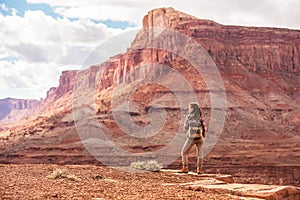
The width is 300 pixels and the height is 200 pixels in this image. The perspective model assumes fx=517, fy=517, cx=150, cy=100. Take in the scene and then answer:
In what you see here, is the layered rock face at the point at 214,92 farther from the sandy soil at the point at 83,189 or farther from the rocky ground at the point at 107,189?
the sandy soil at the point at 83,189

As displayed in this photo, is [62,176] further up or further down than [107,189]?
further up

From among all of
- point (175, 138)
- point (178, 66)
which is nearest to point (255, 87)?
point (178, 66)

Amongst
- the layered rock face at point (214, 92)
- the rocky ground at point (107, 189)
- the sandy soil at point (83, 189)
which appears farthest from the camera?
the layered rock face at point (214, 92)

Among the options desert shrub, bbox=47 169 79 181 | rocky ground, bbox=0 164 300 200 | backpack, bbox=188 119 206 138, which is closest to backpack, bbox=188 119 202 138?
backpack, bbox=188 119 206 138

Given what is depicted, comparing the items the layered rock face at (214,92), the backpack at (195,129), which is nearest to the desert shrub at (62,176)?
the backpack at (195,129)

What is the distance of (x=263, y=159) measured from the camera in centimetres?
5591

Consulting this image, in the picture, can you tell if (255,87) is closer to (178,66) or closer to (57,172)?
(178,66)

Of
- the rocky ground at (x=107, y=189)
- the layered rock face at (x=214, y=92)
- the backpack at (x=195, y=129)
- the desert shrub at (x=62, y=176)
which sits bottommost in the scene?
the rocky ground at (x=107, y=189)

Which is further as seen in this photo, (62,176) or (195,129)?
(195,129)

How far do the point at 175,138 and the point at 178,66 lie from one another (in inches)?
1111

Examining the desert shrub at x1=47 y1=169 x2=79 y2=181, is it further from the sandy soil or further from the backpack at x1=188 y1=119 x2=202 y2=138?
the backpack at x1=188 y1=119 x2=202 y2=138

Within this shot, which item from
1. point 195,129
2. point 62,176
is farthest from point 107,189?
point 195,129

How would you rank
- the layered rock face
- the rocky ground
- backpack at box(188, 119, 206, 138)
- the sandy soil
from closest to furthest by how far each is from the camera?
the sandy soil
the rocky ground
backpack at box(188, 119, 206, 138)
the layered rock face

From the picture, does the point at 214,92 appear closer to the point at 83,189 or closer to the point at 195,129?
the point at 195,129
